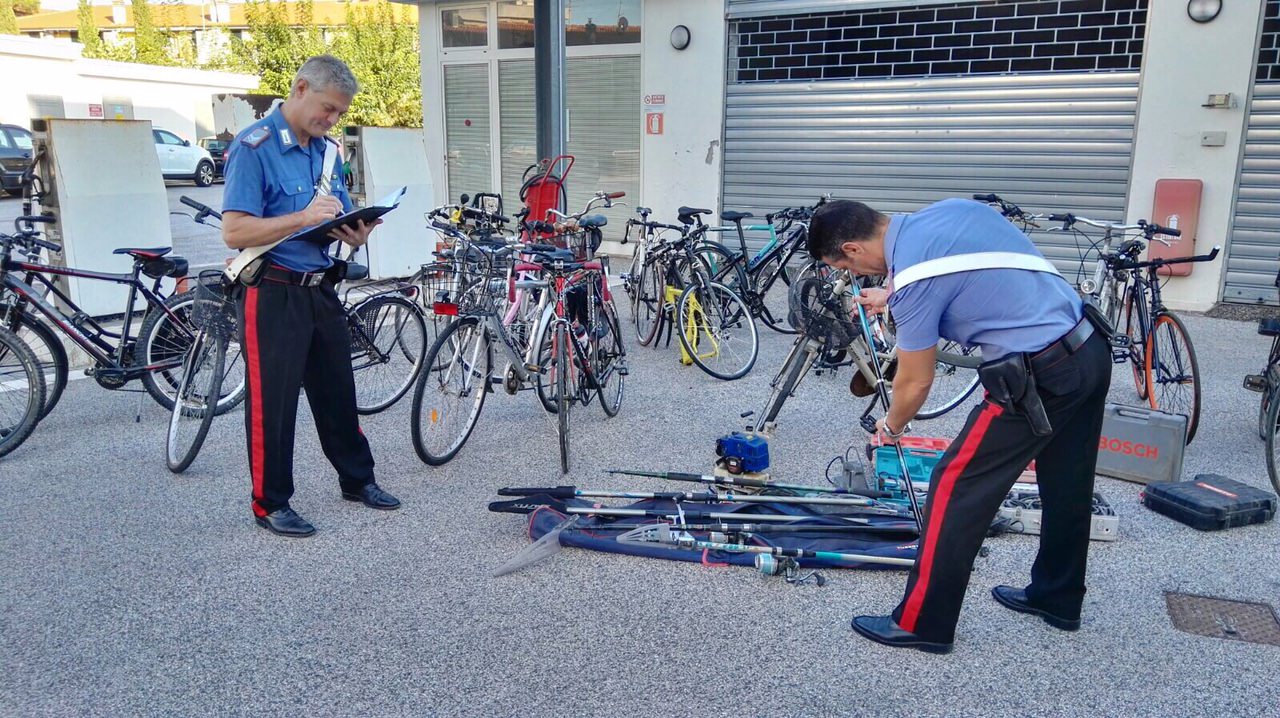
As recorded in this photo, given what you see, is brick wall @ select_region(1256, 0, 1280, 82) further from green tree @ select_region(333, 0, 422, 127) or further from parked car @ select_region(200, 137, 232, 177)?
parked car @ select_region(200, 137, 232, 177)

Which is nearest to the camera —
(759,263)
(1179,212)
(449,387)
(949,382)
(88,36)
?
(449,387)

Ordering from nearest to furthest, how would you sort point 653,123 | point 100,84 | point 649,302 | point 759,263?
point 649,302, point 759,263, point 653,123, point 100,84

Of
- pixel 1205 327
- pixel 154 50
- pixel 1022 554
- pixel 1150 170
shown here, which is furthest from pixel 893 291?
pixel 154 50

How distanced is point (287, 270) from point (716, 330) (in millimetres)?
3892

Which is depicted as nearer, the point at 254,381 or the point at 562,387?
the point at 254,381

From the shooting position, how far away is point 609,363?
6.08m

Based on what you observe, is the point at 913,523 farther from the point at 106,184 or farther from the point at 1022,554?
the point at 106,184

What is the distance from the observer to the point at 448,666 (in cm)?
325

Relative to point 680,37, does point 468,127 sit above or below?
below

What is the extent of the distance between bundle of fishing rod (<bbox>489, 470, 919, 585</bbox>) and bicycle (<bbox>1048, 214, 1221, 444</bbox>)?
241 cm

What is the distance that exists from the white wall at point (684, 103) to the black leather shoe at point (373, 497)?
27.2 feet

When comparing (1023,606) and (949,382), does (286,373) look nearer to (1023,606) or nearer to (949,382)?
(1023,606)

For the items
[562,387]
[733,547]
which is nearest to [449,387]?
[562,387]

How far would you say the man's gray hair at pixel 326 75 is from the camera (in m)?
3.91
